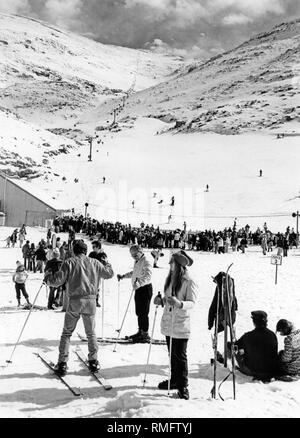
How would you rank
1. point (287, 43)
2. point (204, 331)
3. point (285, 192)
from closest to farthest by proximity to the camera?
point (204, 331)
point (285, 192)
point (287, 43)

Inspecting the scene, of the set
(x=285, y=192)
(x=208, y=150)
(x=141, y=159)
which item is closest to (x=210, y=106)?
(x=208, y=150)

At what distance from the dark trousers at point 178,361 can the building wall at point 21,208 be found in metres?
31.7

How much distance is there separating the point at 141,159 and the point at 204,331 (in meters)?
52.7

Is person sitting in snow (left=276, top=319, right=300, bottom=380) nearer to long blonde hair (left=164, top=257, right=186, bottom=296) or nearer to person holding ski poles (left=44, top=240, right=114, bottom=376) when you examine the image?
long blonde hair (left=164, top=257, right=186, bottom=296)

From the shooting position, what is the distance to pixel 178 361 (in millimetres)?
5492

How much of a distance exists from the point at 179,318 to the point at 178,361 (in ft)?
1.65

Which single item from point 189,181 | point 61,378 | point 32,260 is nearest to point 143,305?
point 61,378

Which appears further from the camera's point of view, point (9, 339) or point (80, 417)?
point (9, 339)

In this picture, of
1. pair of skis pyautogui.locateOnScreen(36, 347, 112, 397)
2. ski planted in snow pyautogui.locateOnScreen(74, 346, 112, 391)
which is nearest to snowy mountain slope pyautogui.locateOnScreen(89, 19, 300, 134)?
ski planted in snow pyautogui.locateOnScreen(74, 346, 112, 391)

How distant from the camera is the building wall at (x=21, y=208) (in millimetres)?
36844

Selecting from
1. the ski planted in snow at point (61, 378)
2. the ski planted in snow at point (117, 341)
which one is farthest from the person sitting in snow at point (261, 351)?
the ski planted in snow at point (61, 378)

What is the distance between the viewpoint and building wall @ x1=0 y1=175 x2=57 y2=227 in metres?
36.8

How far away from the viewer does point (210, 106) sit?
4171 inches
